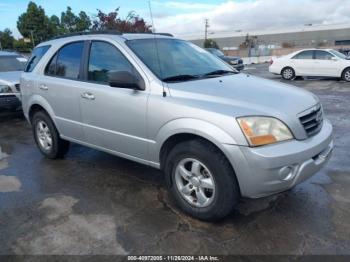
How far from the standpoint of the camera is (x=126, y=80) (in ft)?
12.3

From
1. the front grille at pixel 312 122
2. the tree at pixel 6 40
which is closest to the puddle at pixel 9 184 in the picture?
the front grille at pixel 312 122

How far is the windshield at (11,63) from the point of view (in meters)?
9.87

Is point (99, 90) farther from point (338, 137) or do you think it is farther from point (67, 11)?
point (67, 11)

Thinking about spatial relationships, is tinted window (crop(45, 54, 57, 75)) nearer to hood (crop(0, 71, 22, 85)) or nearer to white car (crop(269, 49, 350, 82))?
hood (crop(0, 71, 22, 85))

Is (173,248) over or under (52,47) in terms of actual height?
under

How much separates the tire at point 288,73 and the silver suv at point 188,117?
12616 mm

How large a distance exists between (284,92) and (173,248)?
1.94 meters

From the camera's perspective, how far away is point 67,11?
62969mm

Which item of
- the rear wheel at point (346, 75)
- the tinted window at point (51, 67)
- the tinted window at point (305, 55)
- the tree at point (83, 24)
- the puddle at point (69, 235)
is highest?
the tree at point (83, 24)

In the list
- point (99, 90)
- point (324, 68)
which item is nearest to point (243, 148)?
point (99, 90)

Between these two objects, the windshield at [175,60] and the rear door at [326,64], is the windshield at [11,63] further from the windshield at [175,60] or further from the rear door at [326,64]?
the rear door at [326,64]

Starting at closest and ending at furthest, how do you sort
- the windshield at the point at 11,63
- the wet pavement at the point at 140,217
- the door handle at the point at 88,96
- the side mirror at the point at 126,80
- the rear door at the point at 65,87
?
the wet pavement at the point at 140,217
the side mirror at the point at 126,80
the door handle at the point at 88,96
the rear door at the point at 65,87
the windshield at the point at 11,63

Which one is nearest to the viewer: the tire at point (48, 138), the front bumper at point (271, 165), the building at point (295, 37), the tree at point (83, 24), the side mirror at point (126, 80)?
the front bumper at point (271, 165)

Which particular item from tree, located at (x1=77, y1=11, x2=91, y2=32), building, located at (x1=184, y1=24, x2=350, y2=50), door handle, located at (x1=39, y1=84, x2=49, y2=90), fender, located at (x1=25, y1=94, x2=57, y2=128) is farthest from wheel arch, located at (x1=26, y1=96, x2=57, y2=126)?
building, located at (x1=184, y1=24, x2=350, y2=50)
